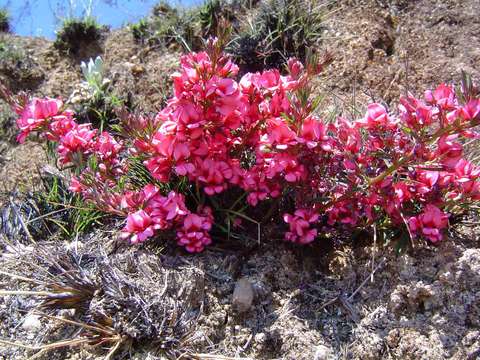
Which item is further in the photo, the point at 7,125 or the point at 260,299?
the point at 7,125

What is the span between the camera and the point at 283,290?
6.73 ft

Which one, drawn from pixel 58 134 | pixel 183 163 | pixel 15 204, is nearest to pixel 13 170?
pixel 15 204

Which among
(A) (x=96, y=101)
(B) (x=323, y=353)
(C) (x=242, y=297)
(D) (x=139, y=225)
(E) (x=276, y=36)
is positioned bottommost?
(B) (x=323, y=353)

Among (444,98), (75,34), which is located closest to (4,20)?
(75,34)

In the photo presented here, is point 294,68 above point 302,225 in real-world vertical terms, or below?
above

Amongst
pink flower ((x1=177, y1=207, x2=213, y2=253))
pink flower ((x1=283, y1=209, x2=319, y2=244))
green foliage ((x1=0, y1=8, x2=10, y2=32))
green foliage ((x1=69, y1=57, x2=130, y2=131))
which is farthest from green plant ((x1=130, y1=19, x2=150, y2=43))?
pink flower ((x1=283, y1=209, x2=319, y2=244))

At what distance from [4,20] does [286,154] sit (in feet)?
14.6

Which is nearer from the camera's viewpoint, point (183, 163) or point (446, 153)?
point (446, 153)

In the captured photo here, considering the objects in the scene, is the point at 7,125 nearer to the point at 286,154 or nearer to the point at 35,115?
the point at 35,115

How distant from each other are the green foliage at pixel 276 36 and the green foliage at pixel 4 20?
108 inches

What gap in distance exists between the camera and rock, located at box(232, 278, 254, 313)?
1.98 meters

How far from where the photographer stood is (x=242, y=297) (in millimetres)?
1977

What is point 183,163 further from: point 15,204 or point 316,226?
point 15,204

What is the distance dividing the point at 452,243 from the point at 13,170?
2.73 m
